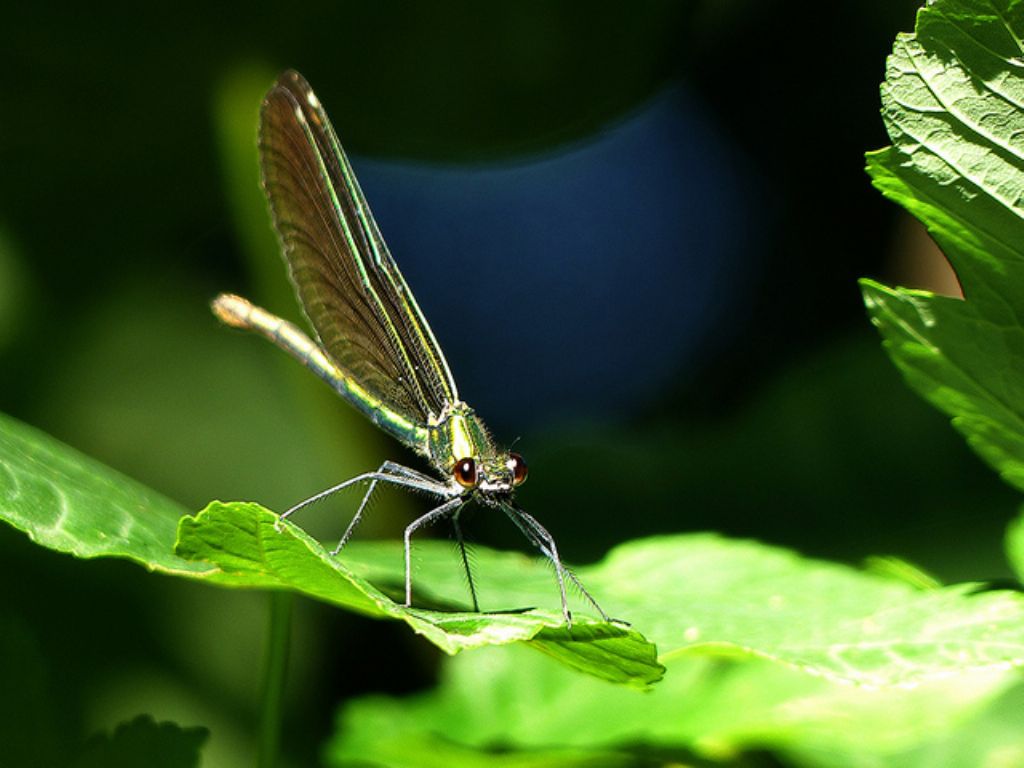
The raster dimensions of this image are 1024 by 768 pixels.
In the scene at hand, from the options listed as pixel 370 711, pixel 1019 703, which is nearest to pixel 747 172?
pixel 1019 703

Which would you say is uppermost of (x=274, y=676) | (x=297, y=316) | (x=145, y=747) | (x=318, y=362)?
(x=297, y=316)

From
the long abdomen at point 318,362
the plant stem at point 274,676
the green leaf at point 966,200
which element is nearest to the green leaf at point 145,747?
the plant stem at point 274,676

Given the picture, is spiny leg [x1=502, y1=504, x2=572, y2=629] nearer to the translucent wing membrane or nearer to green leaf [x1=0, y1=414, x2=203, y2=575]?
the translucent wing membrane

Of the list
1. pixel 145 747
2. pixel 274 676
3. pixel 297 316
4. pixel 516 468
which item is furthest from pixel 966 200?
pixel 297 316

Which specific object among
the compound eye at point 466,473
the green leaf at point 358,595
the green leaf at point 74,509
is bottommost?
the green leaf at point 358,595

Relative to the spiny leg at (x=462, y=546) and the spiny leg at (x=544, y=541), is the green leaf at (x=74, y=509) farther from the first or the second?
the spiny leg at (x=544, y=541)

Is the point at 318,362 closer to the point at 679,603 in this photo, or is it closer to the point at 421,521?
the point at 421,521

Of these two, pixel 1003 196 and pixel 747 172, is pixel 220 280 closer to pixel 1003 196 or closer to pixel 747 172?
pixel 747 172
